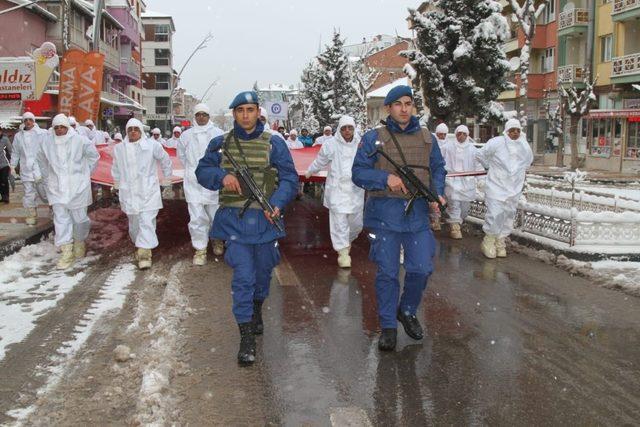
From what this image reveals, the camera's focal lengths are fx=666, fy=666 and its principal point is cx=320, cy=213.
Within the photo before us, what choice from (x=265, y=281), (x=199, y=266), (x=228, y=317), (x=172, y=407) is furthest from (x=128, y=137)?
(x=172, y=407)

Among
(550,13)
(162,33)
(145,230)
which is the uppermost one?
(162,33)

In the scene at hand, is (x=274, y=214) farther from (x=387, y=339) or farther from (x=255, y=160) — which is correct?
(x=387, y=339)

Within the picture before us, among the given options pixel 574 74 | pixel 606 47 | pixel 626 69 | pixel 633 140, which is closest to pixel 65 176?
pixel 633 140

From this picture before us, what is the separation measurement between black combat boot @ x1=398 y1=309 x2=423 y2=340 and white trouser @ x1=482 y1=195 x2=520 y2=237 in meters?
4.22

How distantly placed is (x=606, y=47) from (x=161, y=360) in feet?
120

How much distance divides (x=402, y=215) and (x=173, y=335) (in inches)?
82.9

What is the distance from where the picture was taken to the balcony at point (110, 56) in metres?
43.3

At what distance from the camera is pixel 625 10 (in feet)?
105

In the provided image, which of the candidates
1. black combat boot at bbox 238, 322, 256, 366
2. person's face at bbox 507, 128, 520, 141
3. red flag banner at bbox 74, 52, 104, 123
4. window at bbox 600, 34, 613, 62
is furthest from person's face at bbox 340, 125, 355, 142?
window at bbox 600, 34, 613, 62

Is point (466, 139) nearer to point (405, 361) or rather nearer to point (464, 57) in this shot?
point (405, 361)

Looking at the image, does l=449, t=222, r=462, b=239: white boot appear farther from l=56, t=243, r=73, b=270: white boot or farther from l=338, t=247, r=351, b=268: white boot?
l=56, t=243, r=73, b=270: white boot

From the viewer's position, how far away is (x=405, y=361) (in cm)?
486

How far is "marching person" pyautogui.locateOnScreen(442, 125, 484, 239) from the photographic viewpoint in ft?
37.7

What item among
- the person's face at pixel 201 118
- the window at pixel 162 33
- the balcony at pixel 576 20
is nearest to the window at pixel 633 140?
the balcony at pixel 576 20
